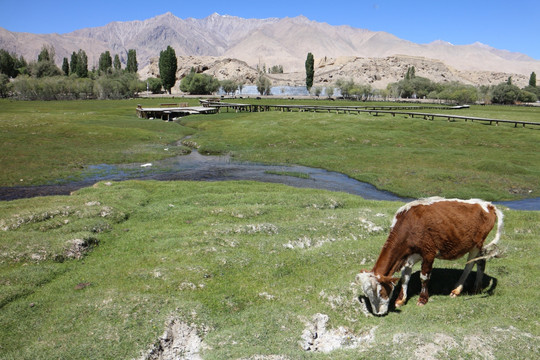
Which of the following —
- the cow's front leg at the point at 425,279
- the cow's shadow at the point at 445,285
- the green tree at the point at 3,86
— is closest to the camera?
the cow's front leg at the point at 425,279

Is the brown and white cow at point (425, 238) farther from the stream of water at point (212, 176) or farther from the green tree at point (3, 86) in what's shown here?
the green tree at point (3, 86)

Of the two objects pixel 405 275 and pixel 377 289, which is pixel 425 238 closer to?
pixel 405 275

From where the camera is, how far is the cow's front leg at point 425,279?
1405 cm

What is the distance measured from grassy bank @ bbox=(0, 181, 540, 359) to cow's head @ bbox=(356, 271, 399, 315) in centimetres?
56

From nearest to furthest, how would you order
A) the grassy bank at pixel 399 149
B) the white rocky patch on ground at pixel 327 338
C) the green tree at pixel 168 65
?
the white rocky patch on ground at pixel 327 338
the grassy bank at pixel 399 149
the green tree at pixel 168 65

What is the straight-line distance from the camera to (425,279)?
14320 millimetres

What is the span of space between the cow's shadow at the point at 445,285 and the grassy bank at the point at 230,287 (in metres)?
0.09

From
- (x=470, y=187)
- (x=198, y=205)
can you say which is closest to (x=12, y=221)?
(x=198, y=205)

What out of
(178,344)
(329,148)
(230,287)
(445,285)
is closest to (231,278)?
(230,287)

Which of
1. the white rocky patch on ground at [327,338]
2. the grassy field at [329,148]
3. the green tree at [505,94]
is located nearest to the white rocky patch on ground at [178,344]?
the white rocky patch on ground at [327,338]

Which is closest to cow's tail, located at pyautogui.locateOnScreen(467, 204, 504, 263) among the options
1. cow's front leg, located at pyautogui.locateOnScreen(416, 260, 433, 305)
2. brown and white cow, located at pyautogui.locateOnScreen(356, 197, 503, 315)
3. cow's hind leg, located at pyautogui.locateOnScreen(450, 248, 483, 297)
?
brown and white cow, located at pyautogui.locateOnScreen(356, 197, 503, 315)

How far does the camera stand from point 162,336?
13430 mm

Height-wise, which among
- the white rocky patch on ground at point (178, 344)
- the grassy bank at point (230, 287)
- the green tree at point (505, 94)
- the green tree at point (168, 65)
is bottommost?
the white rocky patch on ground at point (178, 344)

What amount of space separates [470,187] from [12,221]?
40.2 meters
